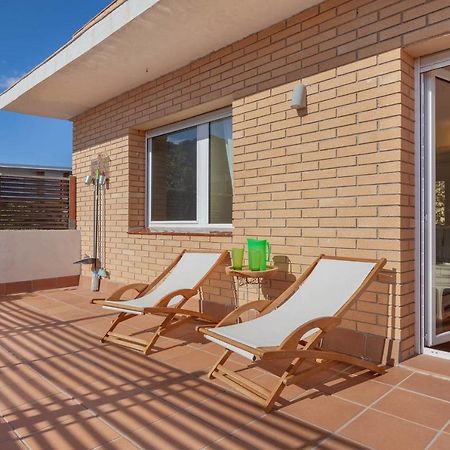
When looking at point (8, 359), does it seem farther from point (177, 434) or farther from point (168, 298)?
point (177, 434)

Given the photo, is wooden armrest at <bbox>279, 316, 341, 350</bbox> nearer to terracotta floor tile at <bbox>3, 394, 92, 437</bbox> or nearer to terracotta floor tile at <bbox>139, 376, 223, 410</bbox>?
terracotta floor tile at <bbox>139, 376, 223, 410</bbox>

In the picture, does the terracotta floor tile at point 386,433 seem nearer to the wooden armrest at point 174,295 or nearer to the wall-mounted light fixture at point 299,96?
the wooden armrest at point 174,295

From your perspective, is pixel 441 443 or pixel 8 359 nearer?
pixel 441 443

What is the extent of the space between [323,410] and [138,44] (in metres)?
3.79

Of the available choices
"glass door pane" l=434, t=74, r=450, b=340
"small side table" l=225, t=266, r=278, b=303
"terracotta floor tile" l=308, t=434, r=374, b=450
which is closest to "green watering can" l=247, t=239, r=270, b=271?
"small side table" l=225, t=266, r=278, b=303

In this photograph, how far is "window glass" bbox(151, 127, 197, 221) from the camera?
201 inches

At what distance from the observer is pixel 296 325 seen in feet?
8.78

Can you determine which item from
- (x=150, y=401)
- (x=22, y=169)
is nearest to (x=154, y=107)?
(x=150, y=401)

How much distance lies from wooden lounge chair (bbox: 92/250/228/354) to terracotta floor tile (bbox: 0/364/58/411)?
0.78 metres

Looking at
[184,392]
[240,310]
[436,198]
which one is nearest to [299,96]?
[436,198]

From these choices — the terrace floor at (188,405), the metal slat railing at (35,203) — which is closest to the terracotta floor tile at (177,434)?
the terrace floor at (188,405)

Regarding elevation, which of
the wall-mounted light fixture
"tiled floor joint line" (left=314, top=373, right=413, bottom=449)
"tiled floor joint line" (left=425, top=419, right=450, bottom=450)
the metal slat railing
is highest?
the wall-mounted light fixture

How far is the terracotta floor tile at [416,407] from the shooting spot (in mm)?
2158

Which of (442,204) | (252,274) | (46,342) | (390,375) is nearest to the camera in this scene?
(390,375)
